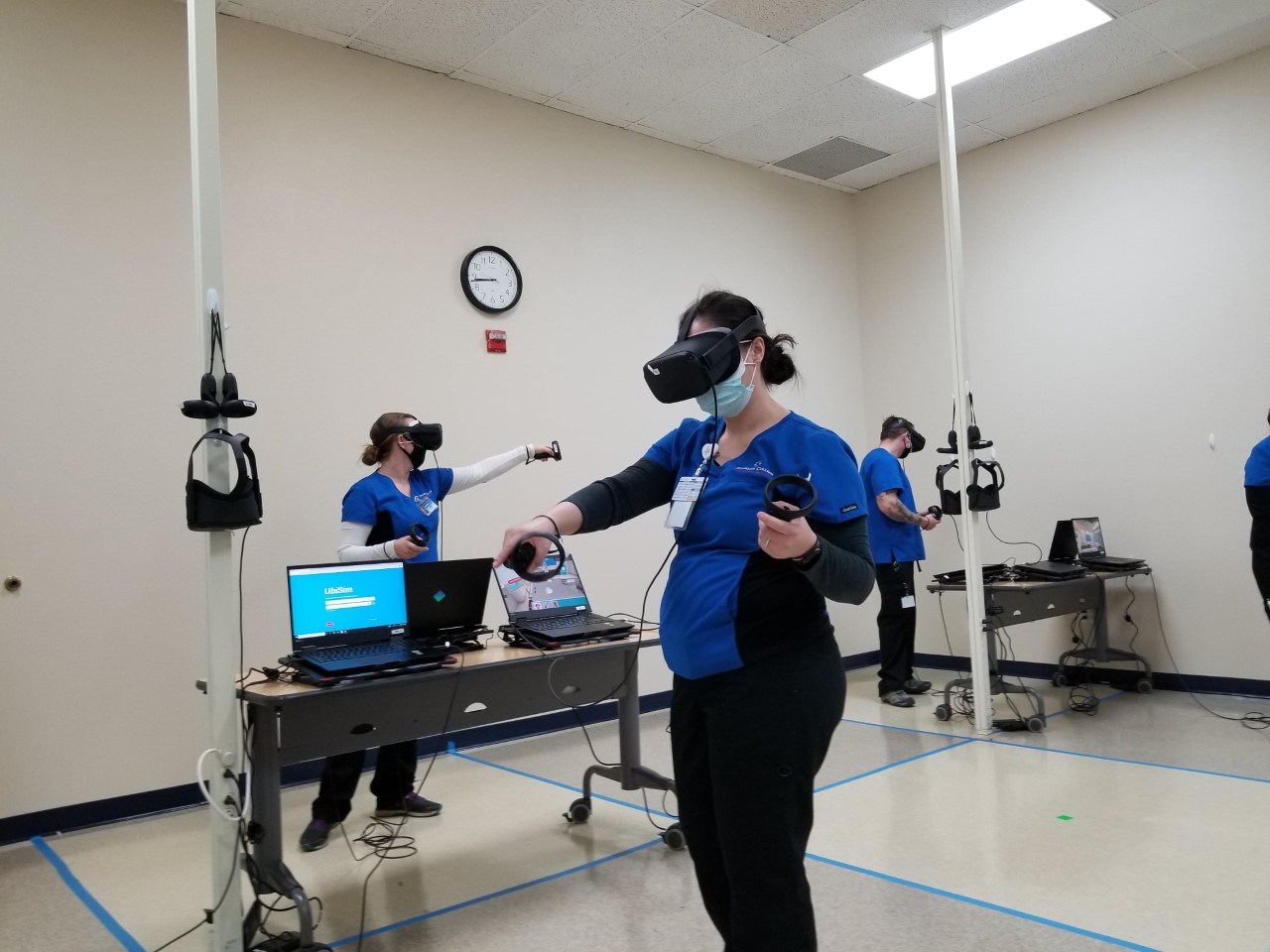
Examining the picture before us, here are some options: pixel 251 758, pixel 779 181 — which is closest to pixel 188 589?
pixel 251 758

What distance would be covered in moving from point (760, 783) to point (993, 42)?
15.5 feet

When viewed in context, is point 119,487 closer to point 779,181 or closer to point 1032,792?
point 1032,792

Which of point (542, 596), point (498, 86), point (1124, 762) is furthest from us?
point (498, 86)

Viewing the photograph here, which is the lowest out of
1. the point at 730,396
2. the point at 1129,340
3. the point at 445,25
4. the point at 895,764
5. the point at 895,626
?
the point at 895,764

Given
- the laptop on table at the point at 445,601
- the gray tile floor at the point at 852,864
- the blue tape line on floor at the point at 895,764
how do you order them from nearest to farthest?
the gray tile floor at the point at 852,864
the laptop on table at the point at 445,601
the blue tape line on floor at the point at 895,764

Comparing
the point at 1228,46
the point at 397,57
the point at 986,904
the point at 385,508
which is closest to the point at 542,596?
the point at 385,508

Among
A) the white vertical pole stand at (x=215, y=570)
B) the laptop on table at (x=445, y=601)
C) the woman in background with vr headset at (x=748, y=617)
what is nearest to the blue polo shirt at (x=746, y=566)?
the woman in background with vr headset at (x=748, y=617)

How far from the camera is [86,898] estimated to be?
114 inches

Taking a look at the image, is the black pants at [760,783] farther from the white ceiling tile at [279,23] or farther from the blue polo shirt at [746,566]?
the white ceiling tile at [279,23]

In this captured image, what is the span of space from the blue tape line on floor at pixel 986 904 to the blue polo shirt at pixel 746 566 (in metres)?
1.49

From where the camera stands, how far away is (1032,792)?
3521 millimetres

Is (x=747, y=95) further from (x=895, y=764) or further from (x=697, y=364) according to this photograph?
(x=697, y=364)

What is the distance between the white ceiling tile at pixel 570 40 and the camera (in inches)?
168

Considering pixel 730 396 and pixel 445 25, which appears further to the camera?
pixel 445 25
